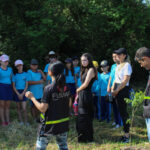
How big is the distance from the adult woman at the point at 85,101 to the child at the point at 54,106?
155 centimetres

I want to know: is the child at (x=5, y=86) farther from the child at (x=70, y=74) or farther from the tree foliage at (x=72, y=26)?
the child at (x=70, y=74)

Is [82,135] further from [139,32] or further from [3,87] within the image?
[139,32]

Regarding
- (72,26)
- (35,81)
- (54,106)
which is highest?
(72,26)

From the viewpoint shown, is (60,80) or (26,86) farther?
(26,86)

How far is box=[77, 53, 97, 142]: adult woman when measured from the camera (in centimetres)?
461

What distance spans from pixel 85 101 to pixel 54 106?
170 centimetres

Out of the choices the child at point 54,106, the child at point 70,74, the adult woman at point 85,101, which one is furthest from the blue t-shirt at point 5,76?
the child at point 54,106

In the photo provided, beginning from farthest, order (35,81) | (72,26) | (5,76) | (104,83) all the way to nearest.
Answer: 1. (72,26)
2. (104,83)
3. (35,81)
4. (5,76)

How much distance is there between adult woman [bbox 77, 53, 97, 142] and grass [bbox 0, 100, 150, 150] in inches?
9.3

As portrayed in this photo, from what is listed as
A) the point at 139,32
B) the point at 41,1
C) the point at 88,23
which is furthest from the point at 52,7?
the point at 139,32

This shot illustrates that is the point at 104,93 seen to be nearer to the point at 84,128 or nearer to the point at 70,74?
the point at 70,74

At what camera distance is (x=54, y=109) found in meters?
3.03

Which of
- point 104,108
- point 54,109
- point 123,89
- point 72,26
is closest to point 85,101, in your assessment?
point 123,89

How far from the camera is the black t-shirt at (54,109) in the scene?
2.98 meters
